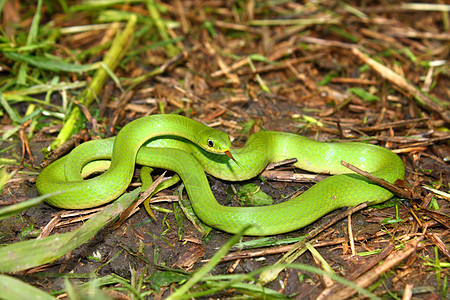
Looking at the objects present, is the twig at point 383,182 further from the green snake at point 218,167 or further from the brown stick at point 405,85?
the brown stick at point 405,85

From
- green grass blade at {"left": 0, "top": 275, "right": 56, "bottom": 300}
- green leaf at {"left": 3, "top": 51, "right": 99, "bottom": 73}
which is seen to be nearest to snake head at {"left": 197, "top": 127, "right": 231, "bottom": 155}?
green grass blade at {"left": 0, "top": 275, "right": 56, "bottom": 300}

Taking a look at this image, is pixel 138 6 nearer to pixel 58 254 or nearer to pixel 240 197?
pixel 240 197

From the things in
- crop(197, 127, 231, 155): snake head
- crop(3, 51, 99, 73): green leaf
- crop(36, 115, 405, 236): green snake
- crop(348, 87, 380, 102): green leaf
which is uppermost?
crop(3, 51, 99, 73): green leaf

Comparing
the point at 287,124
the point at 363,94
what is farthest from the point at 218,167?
the point at 363,94

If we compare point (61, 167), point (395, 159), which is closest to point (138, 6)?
point (61, 167)

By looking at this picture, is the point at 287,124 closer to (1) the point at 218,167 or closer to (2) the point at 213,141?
(1) the point at 218,167

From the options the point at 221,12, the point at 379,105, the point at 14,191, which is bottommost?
the point at 379,105

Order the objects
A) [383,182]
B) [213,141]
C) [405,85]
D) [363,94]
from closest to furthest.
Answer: [383,182]
[213,141]
[405,85]
[363,94]

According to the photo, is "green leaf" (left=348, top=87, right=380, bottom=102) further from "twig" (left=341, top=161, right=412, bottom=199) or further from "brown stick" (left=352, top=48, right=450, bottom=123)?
"twig" (left=341, top=161, right=412, bottom=199)
